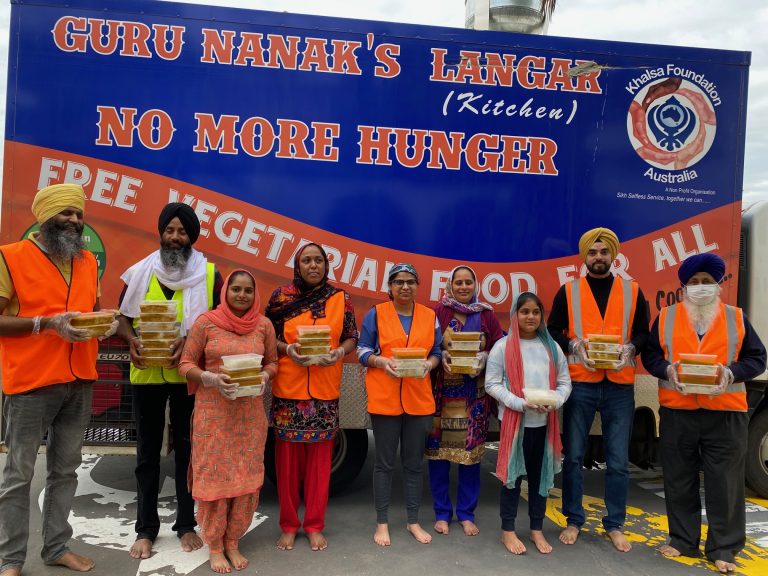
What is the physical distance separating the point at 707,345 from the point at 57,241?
Answer: 379 cm

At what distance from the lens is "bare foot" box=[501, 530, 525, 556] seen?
11.5 ft

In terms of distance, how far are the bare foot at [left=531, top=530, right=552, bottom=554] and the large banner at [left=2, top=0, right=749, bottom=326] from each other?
1507 millimetres

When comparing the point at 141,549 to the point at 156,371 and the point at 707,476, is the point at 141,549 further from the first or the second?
the point at 707,476

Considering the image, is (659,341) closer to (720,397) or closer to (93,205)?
(720,397)

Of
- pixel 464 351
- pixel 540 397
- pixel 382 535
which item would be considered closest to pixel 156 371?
pixel 382 535

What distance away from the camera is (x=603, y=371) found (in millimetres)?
3588

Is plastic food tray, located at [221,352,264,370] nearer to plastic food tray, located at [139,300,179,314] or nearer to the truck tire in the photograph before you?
plastic food tray, located at [139,300,179,314]

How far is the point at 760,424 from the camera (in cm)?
455

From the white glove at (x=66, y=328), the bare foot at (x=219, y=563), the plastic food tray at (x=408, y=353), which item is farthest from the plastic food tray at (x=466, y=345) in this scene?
the white glove at (x=66, y=328)

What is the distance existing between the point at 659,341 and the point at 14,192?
4.18 meters

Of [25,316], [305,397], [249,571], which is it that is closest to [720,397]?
[305,397]

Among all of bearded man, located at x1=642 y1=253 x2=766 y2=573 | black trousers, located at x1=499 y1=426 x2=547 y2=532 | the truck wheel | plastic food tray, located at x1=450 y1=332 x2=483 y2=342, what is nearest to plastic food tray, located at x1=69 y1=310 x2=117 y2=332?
plastic food tray, located at x1=450 y1=332 x2=483 y2=342

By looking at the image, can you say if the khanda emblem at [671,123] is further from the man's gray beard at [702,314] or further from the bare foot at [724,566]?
the bare foot at [724,566]

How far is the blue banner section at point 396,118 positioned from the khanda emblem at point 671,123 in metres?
0.01
